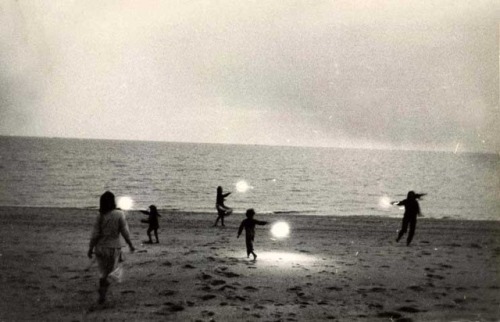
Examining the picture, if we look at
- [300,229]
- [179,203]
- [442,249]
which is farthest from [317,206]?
[442,249]

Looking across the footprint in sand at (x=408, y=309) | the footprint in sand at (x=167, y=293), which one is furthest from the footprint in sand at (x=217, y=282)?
the footprint in sand at (x=408, y=309)

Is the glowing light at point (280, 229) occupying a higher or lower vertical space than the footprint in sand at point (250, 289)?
higher

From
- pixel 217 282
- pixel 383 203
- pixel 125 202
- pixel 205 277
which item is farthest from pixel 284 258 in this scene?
pixel 383 203

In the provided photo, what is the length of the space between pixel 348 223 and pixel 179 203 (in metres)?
19.6

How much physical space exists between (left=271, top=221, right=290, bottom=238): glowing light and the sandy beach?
0.72 metres

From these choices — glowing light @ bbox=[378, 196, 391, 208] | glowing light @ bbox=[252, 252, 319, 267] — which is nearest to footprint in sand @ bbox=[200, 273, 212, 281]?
glowing light @ bbox=[252, 252, 319, 267]

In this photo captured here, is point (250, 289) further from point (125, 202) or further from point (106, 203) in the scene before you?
point (125, 202)

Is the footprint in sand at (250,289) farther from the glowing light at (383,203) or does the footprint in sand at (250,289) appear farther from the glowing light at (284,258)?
the glowing light at (383,203)

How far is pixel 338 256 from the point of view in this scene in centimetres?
1294

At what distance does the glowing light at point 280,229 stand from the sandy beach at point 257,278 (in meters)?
0.72

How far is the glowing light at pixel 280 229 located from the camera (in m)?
17.5

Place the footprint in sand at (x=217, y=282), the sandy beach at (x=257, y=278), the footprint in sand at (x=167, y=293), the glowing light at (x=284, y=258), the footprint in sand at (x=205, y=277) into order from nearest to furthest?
the sandy beach at (x=257, y=278) → the footprint in sand at (x=167, y=293) → the footprint in sand at (x=217, y=282) → the footprint in sand at (x=205, y=277) → the glowing light at (x=284, y=258)

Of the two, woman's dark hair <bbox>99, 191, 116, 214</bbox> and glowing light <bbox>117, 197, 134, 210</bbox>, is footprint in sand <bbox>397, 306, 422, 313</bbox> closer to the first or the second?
woman's dark hair <bbox>99, 191, 116, 214</bbox>

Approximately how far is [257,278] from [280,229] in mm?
9533
